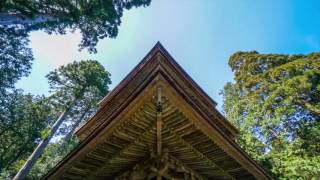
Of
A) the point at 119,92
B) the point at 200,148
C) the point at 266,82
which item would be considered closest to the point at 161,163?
the point at 200,148

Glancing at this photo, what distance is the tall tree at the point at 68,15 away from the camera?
12.5 m

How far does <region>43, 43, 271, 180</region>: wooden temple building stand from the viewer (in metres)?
3.99

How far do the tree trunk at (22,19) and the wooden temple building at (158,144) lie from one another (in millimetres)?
11220

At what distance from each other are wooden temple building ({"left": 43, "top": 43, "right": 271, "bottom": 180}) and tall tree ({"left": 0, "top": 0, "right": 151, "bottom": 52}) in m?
10.6

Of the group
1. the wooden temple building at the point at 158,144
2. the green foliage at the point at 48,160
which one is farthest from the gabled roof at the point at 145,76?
the green foliage at the point at 48,160

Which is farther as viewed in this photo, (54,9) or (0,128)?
(0,128)

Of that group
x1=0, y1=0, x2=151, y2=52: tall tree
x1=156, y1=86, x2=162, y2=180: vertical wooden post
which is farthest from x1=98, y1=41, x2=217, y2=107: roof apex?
x1=156, y1=86, x2=162, y2=180: vertical wooden post

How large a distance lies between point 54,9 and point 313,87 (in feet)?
64.1

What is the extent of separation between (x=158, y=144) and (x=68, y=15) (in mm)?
11926

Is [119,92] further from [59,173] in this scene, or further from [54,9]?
[54,9]

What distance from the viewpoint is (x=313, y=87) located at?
1766 cm

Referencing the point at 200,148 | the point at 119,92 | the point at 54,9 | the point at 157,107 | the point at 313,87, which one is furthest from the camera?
the point at 313,87

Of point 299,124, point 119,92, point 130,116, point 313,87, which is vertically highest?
point 313,87

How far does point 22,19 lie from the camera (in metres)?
13.0
